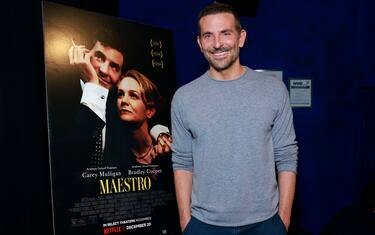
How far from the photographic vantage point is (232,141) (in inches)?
77.2

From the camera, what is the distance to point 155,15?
3076 millimetres

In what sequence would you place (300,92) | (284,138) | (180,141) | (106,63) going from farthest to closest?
(300,92)
(106,63)
(180,141)
(284,138)

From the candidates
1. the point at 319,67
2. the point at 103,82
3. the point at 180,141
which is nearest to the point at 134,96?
the point at 103,82

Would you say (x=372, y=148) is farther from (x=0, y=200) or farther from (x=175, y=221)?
(x=0, y=200)

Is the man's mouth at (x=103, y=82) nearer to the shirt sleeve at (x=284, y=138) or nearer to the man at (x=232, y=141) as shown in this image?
the man at (x=232, y=141)

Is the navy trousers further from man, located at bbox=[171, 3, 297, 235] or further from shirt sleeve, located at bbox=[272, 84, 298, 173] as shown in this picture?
shirt sleeve, located at bbox=[272, 84, 298, 173]

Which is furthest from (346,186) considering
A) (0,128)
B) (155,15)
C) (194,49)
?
(0,128)

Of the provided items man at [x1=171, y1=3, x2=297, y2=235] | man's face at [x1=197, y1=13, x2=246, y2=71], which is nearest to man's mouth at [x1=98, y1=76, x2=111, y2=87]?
man at [x1=171, y1=3, x2=297, y2=235]

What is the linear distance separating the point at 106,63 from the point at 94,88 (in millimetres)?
164

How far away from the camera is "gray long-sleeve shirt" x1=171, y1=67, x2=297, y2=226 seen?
76.5 inches

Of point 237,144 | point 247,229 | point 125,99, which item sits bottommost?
point 247,229

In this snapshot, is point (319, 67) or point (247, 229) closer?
point (247, 229)

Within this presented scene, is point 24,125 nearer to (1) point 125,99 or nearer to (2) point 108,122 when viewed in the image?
(2) point 108,122

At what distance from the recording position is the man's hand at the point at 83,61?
2246 millimetres
